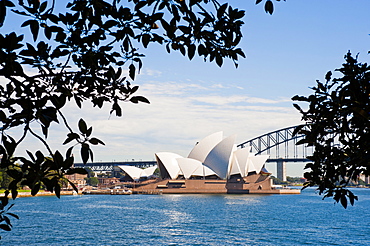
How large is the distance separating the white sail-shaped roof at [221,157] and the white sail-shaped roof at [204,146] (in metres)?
1.01

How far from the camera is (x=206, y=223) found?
30.8 m

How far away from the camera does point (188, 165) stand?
78.9m

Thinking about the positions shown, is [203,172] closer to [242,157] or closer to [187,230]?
[242,157]

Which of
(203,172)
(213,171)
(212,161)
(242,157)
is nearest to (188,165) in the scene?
(203,172)

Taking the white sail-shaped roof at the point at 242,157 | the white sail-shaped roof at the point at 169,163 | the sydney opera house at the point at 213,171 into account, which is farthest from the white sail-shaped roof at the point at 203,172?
the white sail-shaped roof at the point at 242,157

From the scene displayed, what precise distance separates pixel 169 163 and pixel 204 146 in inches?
281

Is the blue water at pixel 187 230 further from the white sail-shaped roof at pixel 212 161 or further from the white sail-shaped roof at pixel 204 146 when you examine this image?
the white sail-shaped roof at pixel 204 146

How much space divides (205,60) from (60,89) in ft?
3.60

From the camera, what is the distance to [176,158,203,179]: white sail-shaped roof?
259ft

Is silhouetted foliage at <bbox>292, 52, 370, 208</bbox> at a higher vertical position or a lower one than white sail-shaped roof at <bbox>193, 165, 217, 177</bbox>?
lower

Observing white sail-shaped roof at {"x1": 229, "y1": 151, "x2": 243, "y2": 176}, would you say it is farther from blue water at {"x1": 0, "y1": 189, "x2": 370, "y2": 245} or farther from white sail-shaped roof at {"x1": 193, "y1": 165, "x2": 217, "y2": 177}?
blue water at {"x1": 0, "y1": 189, "x2": 370, "y2": 245}

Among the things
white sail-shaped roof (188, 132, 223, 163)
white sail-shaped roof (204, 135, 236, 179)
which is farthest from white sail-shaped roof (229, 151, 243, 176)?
white sail-shaped roof (188, 132, 223, 163)

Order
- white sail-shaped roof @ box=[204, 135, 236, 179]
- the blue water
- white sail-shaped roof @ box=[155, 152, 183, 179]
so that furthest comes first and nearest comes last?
white sail-shaped roof @ box=[155, 152, 183, 179] → white sail-shaped roof @ box=[204, 135, 236, 179] → the blue water

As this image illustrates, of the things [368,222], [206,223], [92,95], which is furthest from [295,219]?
[92,95]
